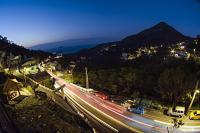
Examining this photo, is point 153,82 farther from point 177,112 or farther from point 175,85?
point 177,112

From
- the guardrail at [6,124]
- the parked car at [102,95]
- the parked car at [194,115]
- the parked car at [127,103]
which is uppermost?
the guardrail at [6,124]

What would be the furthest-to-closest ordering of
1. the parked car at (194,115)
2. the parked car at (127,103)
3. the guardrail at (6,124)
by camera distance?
the parked car at (127,103), the parked car at (194,115), the guardrail at (6,124)

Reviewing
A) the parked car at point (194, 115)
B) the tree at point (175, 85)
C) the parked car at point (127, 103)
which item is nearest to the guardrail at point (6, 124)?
the parked car at point (127, 103)

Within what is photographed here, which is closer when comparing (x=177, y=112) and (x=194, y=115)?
(x=194, y=115)

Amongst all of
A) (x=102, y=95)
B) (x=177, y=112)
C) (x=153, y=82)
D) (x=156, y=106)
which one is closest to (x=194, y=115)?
(x=177, y=112)

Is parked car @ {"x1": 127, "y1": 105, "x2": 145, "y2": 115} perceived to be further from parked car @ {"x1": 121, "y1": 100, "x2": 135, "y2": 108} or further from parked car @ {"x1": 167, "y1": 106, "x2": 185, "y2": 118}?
parked car @ {"x1": 167, "y1": 106, "x2": 185, "y2": 118}

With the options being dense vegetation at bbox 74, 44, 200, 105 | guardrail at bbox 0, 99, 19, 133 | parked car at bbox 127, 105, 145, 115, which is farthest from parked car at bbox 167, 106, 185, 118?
guardrail at bbox 0, 99, 19, 133

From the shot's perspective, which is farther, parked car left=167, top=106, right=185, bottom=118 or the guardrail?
parked car left=167, top=106, right=185, bottom=118

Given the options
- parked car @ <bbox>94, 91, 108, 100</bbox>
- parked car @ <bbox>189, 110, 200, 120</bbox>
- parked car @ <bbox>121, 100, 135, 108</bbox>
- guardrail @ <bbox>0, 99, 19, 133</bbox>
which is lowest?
parked car @ <bbox>189, 110, 200, 120</bbox>

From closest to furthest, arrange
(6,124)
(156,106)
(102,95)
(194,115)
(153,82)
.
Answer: (6,124) < (194,115) < (156,106) < (102,95) < (153,82)

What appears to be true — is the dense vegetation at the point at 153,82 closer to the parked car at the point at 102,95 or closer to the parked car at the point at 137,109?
the parked car at the point at 102,95

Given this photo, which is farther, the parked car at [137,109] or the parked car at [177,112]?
the parked car at [137,109]

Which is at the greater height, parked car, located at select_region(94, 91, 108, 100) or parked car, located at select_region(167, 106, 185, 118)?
parked car, located at select_region(94, 91, 108, 100)
